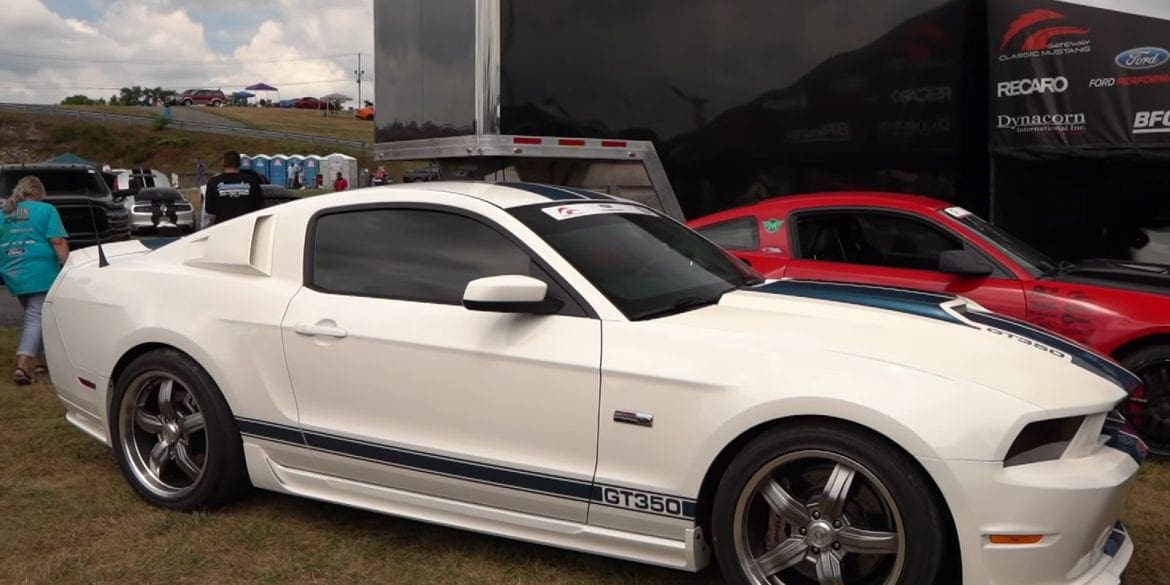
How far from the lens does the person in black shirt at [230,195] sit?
26.5 ft

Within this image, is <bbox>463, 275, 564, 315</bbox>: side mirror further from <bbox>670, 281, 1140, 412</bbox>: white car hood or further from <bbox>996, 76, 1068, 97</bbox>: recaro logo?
<bbox>996, 76, 1068, 97</bbox>: recaro logo

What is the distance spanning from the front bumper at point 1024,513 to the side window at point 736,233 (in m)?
3.40

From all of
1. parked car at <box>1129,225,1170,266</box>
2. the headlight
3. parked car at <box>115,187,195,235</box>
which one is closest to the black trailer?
parked car at <box>1129,225,1170,266</box>

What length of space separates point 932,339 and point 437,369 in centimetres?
172

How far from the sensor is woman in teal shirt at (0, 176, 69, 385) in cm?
682

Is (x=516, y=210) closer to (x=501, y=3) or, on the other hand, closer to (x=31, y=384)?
(x=501, y=3)

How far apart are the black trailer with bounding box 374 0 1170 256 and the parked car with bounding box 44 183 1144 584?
10.2 ft

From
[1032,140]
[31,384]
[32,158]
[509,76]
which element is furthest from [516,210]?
[32,158]

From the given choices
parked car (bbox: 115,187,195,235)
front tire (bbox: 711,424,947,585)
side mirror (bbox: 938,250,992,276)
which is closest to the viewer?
front tire (bbox: 711,424,947,585)

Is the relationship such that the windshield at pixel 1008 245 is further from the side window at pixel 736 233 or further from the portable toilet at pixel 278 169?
the portable toilet at pixel 278 169

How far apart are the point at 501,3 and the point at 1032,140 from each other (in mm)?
→ 4249

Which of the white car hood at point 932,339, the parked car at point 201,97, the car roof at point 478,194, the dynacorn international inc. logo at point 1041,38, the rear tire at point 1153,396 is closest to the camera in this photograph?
the white car hood at point 932,339

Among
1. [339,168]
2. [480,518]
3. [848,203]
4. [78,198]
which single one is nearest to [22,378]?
[480,518]

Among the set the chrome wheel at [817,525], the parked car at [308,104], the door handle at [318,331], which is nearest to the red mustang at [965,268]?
the chrome wheel at [817,525]
